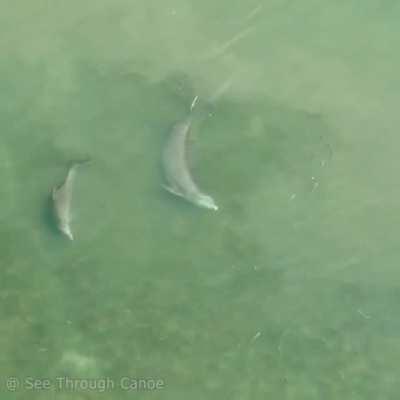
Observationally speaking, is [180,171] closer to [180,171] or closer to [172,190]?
[180,171]

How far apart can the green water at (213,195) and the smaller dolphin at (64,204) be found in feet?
0.14

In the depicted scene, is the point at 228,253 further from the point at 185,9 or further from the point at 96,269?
the point at 185,9

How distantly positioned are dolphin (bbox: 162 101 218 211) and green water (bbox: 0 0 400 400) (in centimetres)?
5

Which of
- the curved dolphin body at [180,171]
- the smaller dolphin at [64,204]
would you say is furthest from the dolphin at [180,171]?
the smaller dolphin at [64,204]

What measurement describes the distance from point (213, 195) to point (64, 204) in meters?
0.77

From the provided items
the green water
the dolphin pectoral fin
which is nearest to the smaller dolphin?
the green water

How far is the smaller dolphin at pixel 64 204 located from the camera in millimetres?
4090

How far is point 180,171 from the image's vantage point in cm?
412

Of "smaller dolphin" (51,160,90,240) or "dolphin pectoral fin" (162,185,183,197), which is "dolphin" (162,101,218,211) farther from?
"smaller dolphin" (51,160,90,240)

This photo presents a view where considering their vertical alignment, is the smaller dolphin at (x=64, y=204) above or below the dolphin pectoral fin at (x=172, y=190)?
below

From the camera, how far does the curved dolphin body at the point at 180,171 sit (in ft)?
13.5

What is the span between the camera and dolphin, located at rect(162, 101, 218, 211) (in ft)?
13.5

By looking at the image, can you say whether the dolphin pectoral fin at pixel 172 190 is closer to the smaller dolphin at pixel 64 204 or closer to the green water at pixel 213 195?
the green water at pixel 213 195

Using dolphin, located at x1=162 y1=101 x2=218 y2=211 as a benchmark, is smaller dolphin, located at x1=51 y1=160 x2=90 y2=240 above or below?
below
